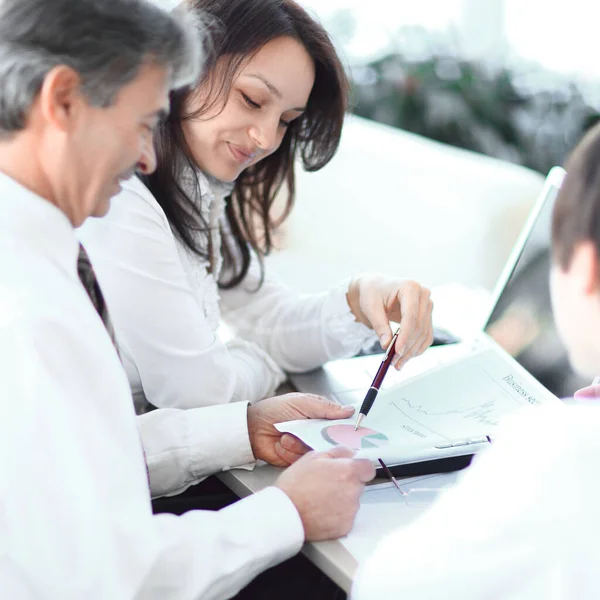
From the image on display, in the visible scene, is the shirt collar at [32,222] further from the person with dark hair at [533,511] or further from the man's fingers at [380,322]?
the man's fingers at [380,322]

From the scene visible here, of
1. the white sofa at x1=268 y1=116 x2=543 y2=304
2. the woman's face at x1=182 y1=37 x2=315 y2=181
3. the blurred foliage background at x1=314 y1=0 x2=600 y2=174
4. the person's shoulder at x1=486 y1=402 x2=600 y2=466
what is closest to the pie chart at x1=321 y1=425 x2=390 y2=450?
the person's shoulder at x1=486 y1=402 x2=600 y2=466

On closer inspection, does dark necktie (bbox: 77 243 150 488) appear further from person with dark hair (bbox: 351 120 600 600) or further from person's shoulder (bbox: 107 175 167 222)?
person with dark hair (bbox: 351 120 600 600)

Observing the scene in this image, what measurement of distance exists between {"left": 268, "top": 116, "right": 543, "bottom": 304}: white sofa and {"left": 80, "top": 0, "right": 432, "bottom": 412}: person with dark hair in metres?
1.24

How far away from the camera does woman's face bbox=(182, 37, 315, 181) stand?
131 centimetres

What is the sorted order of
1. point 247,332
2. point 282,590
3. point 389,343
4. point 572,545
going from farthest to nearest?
point 247,332 → point 389,343 → point 282,590 → point 572,545

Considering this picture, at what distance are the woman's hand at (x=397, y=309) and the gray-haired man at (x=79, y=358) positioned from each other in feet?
1.36

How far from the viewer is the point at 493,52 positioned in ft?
11.4

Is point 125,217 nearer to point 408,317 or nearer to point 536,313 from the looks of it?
point 408,317

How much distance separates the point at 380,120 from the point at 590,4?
93cm

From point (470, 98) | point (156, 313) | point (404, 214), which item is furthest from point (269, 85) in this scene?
point (470, 98)

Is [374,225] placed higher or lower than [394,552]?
lower

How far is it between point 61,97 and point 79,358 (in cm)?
25

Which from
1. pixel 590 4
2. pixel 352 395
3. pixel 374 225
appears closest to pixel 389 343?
pixel 352 395

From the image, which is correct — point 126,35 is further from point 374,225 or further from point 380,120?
point 380,120
